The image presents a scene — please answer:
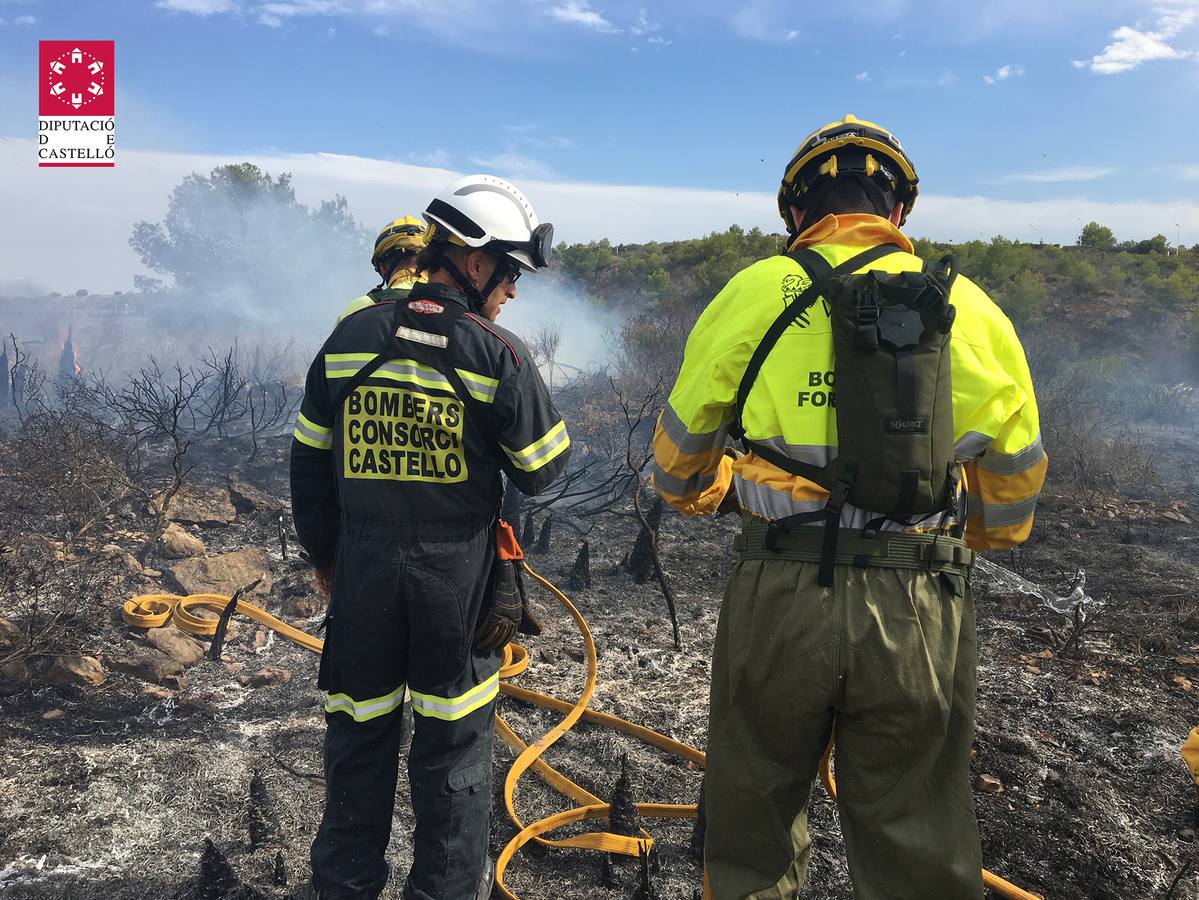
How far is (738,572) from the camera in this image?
1853 mm

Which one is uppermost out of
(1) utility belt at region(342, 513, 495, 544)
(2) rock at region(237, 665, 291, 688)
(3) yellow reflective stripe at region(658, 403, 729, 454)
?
(3) yellow reflective stripe at region(658, 403, 729, 454)

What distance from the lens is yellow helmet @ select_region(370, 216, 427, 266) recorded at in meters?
4.29

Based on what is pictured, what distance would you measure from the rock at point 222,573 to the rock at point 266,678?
130cm

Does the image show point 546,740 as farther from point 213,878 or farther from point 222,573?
point 222,573

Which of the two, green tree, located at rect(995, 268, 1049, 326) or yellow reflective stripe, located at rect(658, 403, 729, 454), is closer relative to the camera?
yellow reflective stripe, located at rect(658, 403, 729, 454)

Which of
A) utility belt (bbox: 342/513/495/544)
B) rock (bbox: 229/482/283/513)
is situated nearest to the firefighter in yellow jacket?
utility belt (bbox: 342/513/495/544)

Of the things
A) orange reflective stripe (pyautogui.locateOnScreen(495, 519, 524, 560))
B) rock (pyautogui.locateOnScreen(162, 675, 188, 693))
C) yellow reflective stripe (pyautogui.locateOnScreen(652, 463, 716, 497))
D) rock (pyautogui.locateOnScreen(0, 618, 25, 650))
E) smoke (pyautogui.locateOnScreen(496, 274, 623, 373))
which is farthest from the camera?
smoke (pyautogui.locateOnScreen(496, 274, 623, 373))

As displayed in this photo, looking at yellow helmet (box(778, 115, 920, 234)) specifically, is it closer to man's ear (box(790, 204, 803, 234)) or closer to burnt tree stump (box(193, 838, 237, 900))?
man's ear (box(790, 204, 803, 234))

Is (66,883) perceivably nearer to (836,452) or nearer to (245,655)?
(245,655)

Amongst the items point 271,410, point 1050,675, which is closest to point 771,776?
point 1050,675

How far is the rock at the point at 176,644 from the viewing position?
4.27 meters

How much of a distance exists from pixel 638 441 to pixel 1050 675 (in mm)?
8170

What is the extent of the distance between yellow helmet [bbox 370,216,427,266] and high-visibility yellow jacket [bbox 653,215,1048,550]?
2.89m

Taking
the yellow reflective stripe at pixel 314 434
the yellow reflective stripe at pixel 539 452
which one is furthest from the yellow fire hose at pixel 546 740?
the yellow reflective stripe at pixel 314 434
